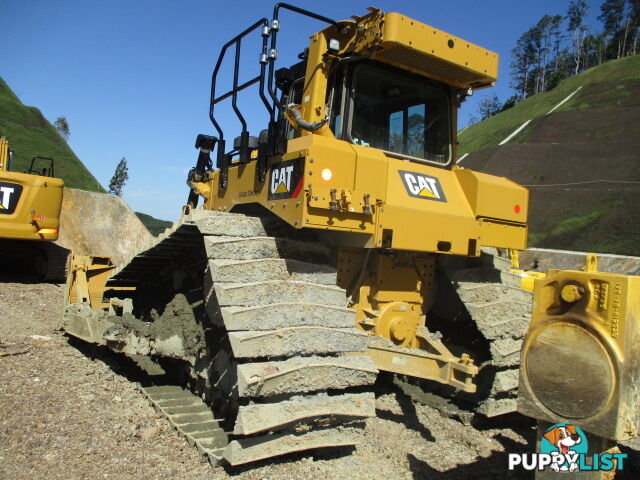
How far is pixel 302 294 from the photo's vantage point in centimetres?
340

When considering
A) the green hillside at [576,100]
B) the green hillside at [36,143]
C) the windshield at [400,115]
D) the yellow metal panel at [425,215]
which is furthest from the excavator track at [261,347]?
the green hillside at [576,100]

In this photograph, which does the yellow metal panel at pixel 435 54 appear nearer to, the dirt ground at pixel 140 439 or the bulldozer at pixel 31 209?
the dirt ground at pixel 140 439

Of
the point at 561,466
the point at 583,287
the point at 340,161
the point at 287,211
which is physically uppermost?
the point at 340,161

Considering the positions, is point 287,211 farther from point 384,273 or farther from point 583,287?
point 583,287

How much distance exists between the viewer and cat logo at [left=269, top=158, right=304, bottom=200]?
3.52 m

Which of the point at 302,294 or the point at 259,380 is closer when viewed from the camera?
the point at 259,380

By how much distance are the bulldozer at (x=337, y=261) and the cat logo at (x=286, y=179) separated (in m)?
0.01

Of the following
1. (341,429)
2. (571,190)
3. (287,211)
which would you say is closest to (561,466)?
(341,429)

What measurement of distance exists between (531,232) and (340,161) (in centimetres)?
2005

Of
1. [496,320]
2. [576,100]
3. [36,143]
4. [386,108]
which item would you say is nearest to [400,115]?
[386,108]

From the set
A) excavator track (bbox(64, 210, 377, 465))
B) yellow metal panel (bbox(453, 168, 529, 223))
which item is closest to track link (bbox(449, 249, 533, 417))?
yellow metal panel (bbox(453, 168, 529, 223))

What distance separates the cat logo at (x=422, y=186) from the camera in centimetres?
386

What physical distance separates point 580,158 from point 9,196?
26.2 metres

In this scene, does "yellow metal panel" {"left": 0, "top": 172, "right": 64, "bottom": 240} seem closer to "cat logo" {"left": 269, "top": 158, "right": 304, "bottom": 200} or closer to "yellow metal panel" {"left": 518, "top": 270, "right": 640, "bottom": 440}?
"cat logo" {"left": 269, "top": 158, "right": 304, "bottom": 200}
